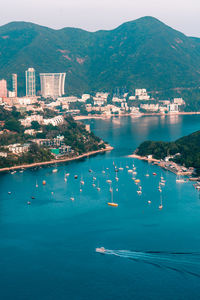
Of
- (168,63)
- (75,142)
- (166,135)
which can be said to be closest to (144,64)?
(168,63)

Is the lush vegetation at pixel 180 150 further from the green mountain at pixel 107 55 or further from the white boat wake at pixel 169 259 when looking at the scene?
the green mountain at pixel 107 55

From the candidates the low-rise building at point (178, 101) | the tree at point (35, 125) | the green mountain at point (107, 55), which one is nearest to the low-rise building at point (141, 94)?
the green mountain at point (107, 55)

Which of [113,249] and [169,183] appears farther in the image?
[169,183]

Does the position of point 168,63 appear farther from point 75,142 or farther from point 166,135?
point 75,142

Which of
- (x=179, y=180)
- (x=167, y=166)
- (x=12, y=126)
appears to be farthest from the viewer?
(x=12, y=126)

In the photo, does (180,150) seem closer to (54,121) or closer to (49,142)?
(49,142)

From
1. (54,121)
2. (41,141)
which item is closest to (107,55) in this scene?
(54,121)

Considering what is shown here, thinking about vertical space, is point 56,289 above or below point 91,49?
below

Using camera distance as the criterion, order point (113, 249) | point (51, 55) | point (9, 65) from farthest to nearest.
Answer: point (51, 55), point (9, 65), point (113, 249)

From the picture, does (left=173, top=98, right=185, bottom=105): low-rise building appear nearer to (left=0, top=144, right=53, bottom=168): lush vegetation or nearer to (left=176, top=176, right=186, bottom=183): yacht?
(left=0, top=144, right=53, bottom=168): lush vegetation
